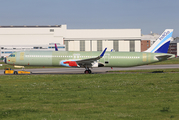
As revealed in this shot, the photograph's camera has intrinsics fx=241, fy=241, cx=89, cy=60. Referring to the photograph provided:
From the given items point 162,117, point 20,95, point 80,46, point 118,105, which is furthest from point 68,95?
point 80,46

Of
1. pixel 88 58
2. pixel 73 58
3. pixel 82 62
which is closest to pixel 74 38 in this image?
pixel 88 58

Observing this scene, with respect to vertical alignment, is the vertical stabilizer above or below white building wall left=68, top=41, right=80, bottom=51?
below

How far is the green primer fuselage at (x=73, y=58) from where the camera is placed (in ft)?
136

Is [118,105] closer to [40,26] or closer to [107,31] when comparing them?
[107,31]

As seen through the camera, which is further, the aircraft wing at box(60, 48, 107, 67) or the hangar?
the hangar

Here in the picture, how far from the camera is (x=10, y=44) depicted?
483 ft

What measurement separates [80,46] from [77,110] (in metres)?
130

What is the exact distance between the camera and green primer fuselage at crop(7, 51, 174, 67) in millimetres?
41531

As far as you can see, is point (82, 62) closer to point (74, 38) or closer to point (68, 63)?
point (68, 63)

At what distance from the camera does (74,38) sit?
471 ft

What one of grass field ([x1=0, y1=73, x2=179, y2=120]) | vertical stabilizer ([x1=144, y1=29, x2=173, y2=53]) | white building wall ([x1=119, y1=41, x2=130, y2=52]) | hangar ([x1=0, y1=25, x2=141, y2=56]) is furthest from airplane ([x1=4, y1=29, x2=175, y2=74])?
white building wall ([x1=119, y1=41, x2=130, y2=52])

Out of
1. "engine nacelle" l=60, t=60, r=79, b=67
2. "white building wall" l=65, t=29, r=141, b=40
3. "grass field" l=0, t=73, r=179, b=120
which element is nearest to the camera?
"grass field" l=0, t=73, r=179, b=120

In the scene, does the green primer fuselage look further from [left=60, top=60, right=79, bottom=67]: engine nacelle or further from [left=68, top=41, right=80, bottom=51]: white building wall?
Result: [left=68, top=41, right=80, bottom=51]: white building wall

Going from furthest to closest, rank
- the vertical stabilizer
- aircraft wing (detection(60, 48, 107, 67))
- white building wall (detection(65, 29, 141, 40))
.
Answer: white building wall (detection(65, 29, 141, 40)) → the vertical stabilizer → aircraft wing (detection(60, 48, 107, 67))
